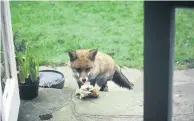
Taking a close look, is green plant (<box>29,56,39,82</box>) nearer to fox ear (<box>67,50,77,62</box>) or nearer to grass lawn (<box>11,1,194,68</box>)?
fox ear (<box>67,50,77,62</box>)

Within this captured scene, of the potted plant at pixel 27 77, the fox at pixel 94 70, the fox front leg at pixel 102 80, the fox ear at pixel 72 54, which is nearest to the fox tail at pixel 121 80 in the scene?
the fox at pixel 94 70

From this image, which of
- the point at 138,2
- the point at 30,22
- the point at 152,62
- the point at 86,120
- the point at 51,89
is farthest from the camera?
the point at 138,2

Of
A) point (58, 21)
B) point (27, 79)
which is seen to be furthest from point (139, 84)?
point (58, 21)

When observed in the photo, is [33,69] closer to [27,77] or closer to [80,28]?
[27,77]

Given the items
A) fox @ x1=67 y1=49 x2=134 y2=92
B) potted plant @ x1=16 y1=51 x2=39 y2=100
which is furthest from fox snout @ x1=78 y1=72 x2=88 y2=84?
potted plant @ x1=16 y1=51 x2=39 y2=100

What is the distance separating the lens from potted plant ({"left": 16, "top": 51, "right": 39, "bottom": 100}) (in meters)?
3.28

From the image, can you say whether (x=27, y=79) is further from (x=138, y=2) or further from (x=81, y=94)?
(x=138, y=2)

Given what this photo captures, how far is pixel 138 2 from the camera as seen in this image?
625cm

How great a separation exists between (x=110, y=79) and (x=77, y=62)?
451 mm

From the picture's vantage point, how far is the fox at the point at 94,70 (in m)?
3.79

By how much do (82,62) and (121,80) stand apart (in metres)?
0.49

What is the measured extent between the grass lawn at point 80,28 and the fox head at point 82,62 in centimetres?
82

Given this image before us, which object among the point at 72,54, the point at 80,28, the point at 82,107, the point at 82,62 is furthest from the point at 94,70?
the point at 80,28

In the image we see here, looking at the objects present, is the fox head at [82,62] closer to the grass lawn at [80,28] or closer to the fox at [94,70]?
the fox at [94,70]
